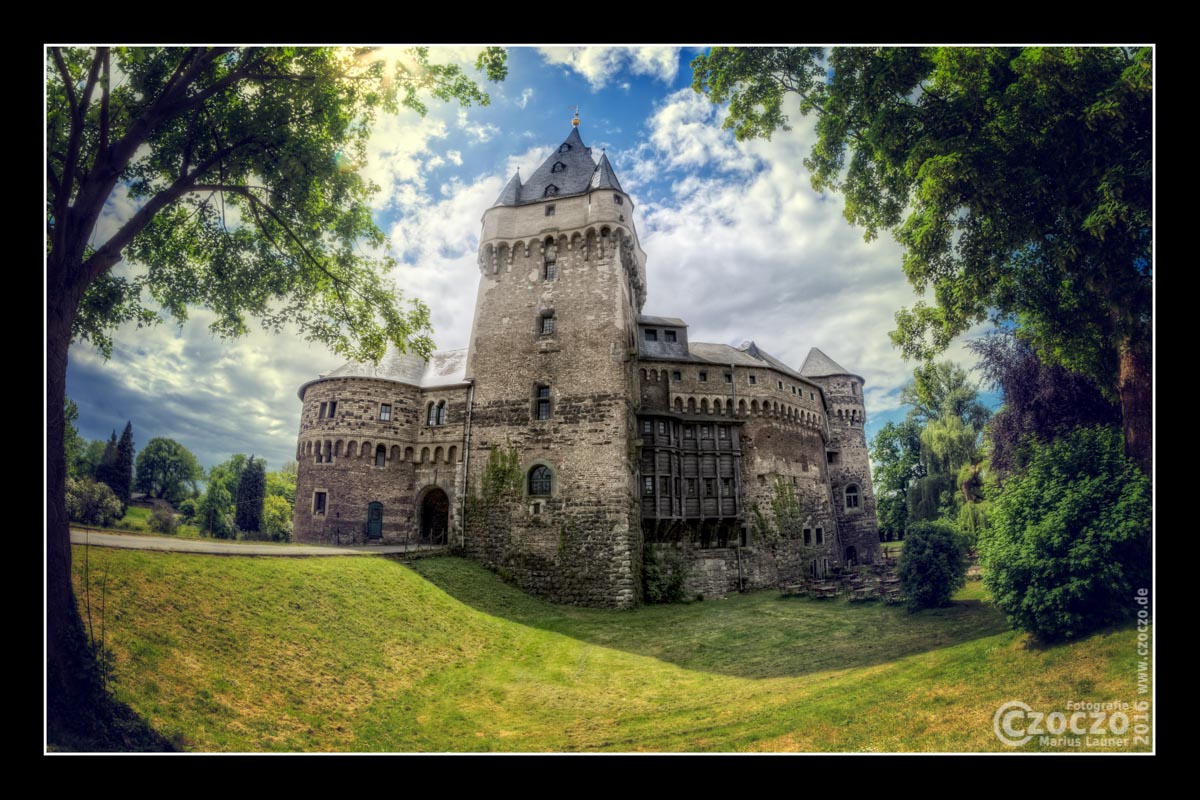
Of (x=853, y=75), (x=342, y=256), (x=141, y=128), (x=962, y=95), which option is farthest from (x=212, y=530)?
(x=962, y=95)

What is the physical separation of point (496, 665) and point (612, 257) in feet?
50.5

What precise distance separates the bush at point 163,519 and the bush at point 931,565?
17.3m

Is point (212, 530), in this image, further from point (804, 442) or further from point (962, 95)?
point (804, 442)

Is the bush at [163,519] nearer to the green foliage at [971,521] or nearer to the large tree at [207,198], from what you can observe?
the large tree at [207,198]

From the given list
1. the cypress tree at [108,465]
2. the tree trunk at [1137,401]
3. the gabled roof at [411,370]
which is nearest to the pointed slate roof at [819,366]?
the gabled roof at [411,370]

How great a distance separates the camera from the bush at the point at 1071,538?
8.16 m

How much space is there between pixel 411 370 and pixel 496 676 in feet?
56.9

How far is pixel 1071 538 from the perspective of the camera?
340 inches

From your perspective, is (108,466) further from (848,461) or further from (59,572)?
(848,461)

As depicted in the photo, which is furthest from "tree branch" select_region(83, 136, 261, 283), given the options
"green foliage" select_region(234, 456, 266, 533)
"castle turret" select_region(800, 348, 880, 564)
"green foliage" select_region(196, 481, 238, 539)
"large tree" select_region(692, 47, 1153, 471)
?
"castle turret" select_region(800, 348, 880, 564)

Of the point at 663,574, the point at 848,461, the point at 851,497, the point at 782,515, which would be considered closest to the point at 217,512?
the point at 663,574

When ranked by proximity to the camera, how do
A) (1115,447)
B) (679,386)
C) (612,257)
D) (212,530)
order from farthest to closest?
(679,386)
(612,257)
(212,530)
(1115,447)

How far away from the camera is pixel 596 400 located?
20.1 m

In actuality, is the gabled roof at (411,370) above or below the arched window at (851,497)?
above
